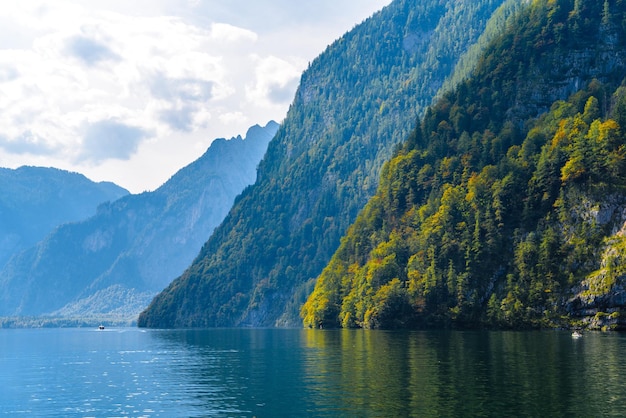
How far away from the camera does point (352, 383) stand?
8275 cm

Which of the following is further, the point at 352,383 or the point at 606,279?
the point at 606,279

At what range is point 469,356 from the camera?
107m

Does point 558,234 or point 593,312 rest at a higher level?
point 558,234

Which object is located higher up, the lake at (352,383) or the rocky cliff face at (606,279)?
the rocky cliff face at (606,279)

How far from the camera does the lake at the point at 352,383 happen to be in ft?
219

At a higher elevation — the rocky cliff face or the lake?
the rocky cliff face

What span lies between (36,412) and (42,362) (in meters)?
69.6

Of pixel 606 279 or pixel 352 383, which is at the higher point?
pixel 606 279

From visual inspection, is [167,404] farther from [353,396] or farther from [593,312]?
[593,312]

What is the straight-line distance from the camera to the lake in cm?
6681

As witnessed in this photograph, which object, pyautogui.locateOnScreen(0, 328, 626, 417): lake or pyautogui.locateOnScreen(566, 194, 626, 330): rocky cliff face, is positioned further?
pyautogui.locateOnScreen(566, 194, 626, 330): rocky cliff face

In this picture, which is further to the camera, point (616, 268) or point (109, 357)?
Answer: point (616, 268)

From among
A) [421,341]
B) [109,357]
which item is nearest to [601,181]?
[421,341]

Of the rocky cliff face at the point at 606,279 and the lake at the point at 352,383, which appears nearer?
the lake at the point at 352,383
